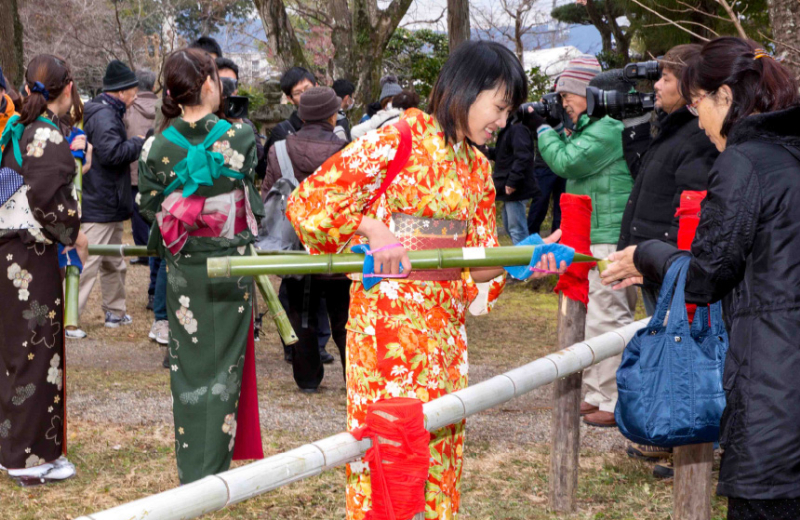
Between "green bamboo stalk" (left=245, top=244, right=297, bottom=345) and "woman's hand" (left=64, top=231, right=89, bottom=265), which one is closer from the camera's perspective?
"green bamboo stalk" (left=245, top=244, right=297, bottom=345)

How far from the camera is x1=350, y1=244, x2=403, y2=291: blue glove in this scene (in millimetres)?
2400

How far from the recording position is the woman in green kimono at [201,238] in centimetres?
376

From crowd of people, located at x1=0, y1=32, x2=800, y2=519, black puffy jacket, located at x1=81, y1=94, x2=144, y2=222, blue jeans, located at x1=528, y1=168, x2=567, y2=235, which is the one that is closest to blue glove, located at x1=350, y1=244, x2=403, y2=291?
crowd of people, located at x1=0, y1=32, x2=800, y2=519

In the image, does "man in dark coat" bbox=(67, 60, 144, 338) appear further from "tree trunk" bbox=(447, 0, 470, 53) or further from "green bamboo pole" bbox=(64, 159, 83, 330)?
"tree trunk" bbox=(447, 0, 470, 53)

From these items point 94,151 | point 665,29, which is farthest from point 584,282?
point 665,29

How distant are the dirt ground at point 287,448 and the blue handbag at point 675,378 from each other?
5.44 feet

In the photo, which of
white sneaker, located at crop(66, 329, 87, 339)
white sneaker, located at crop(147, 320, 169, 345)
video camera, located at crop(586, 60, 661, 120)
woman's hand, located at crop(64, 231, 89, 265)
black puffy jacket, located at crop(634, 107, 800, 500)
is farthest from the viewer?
white sneaker, located at crop(66, 329, 87, 339)

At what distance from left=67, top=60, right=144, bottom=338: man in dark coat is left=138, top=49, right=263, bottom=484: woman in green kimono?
11.2ft

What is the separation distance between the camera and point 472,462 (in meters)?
4.50

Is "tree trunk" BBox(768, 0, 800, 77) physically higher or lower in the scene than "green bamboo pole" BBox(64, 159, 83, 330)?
higher

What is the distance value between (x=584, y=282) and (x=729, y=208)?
5.25 ft

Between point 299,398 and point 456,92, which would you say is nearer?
point 456,92

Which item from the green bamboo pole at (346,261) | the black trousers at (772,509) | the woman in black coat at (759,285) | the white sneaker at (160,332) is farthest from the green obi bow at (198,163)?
the white sneaker at (160,332)

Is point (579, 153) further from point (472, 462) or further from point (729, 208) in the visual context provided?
point (729, 208)
